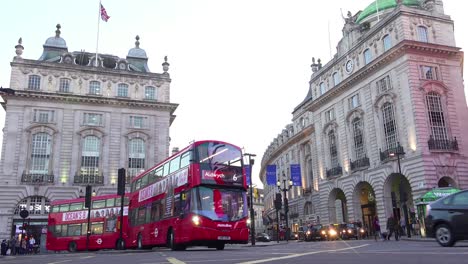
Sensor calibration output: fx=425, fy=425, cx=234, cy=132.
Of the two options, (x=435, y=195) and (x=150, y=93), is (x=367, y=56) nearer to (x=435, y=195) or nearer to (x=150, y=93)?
(x=435, y=195)

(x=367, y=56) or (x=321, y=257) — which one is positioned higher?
(x=367, y=56)

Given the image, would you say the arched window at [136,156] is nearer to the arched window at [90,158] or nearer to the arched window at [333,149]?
the arched window at [90,158]

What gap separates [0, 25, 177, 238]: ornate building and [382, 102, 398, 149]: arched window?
2677 cm

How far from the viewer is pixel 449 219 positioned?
490 inches

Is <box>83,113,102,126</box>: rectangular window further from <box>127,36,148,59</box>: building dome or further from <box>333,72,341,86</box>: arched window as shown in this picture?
<box>333,72,341,86</box>: arched window

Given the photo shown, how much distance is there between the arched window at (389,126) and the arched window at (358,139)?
359 cm

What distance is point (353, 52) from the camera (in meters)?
46.0

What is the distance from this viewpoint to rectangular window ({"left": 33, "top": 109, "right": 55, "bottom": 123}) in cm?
4981

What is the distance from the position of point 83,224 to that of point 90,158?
21.1 m

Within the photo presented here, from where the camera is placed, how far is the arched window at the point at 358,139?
44000mm

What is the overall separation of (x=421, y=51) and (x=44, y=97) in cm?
4104

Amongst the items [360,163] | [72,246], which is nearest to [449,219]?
[72,246]

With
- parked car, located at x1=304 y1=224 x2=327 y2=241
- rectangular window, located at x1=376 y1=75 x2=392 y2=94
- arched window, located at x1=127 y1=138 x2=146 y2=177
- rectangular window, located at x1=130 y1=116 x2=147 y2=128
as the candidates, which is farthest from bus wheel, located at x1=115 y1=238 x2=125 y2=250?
rectangular window, located at x1=376 y1=75 x2=392 y2=94

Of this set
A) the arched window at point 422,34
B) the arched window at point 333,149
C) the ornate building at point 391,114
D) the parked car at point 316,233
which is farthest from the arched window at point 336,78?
the parked car at point 316,233
